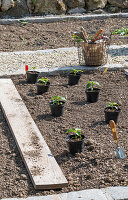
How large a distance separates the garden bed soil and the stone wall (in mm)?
5137

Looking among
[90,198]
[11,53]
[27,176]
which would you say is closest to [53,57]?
[11,53]

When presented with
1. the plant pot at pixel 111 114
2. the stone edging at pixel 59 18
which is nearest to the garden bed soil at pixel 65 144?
the plant pot at pixel 111 114

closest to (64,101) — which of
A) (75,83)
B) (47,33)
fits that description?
(75,83)

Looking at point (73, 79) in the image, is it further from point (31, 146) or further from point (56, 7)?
point (56, 7)

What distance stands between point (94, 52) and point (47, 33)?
3029 mm

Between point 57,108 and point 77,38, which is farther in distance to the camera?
point 77,38

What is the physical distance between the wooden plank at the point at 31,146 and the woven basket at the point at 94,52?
1854 mm

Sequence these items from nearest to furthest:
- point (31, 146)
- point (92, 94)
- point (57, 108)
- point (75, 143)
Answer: point (75, 143) → point (31, 146) → point (57, 108) → point (92, 94)

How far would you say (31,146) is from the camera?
12.7ft

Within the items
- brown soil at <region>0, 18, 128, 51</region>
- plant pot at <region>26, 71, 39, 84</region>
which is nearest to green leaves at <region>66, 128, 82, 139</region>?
plant pot at <region>26, 71, 39, 84</region>

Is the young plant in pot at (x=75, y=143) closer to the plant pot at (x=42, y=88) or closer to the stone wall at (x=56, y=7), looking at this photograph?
the plant pot at (x=42, y=88)

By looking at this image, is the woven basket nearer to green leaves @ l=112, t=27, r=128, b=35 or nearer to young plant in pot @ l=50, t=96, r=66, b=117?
young plant in pot @ l=50, t=96, r=66, b=117

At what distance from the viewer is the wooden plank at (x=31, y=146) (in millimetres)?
3250

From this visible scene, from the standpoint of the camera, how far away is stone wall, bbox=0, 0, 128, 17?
10.8m
